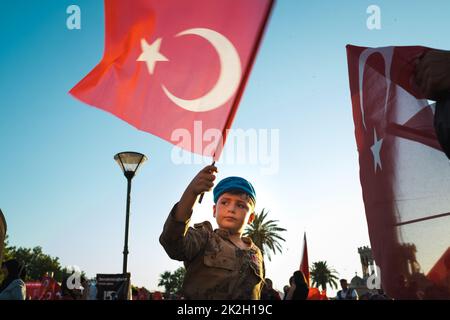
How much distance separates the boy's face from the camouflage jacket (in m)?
0.14

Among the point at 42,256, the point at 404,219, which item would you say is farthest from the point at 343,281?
the point at 42,256

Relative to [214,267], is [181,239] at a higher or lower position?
higher

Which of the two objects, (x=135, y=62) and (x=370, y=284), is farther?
(x=370, y=284)

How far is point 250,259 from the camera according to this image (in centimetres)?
301

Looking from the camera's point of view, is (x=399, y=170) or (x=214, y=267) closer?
(x=214, y=267)

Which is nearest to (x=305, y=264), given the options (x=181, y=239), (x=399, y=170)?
(x=399, y=170)

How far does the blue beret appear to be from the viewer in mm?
3213

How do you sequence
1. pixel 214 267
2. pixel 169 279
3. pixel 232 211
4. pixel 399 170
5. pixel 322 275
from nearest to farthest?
pixel 214 267, pixel 232 211, pixel 399 170, pixel 322 275, pixel 169 279

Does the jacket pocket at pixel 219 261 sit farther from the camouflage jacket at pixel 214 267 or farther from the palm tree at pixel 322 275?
the palm tree at pixel 322 275

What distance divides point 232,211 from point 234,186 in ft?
0.73

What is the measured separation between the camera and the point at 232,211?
124 inches

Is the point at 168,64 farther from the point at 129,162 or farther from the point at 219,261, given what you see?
the point at 129,162
